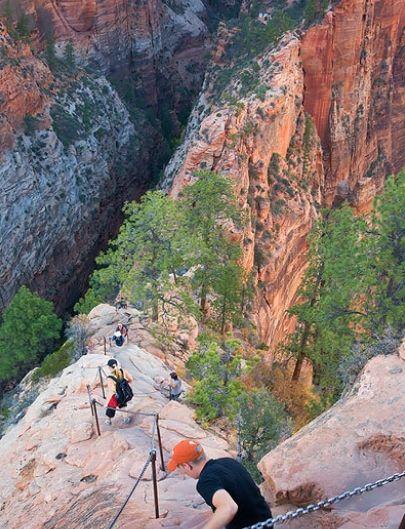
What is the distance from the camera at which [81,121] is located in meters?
47.3

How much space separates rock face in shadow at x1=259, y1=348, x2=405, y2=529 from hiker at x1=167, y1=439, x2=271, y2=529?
5.38 ft

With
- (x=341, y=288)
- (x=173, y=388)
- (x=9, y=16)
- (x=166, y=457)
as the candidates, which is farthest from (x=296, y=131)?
(x=166, y=457)

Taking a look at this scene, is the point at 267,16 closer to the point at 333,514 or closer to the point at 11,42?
the point at 11,42

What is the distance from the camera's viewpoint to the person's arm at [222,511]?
5.17 m

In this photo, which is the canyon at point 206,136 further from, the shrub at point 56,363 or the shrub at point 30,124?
the shrub at point 56,363

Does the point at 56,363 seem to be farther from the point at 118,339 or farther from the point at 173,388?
the point at 173,388

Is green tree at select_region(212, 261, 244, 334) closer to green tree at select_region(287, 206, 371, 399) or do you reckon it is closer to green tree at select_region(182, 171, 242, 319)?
green tree at select_region(182, 171, 242, 319)

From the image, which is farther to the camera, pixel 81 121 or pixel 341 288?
pixel 81 121

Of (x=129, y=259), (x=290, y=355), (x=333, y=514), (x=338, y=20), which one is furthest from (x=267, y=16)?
(x=333, y=514)

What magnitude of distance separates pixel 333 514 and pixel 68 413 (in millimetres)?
7668

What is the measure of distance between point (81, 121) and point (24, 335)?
2375 centimetres

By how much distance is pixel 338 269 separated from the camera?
17094 millimetres

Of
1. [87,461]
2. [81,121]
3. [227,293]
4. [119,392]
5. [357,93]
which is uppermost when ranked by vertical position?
[81,121]

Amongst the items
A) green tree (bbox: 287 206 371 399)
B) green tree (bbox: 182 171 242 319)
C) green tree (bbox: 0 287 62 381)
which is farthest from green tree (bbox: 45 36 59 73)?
green tree (bbox: 287 206 371 399)
